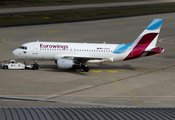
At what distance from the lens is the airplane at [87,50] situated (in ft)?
148

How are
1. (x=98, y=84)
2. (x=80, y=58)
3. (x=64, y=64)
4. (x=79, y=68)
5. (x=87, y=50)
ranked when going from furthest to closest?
1. (x=79, y=68)
2. (x=87, y=50)
3. (x=80, y=58)
4. (x=64, y=64)
5. (x=98, y=84)

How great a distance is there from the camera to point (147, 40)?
152ft

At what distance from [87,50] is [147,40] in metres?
10.7

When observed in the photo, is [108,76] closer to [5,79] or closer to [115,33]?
[5,79]

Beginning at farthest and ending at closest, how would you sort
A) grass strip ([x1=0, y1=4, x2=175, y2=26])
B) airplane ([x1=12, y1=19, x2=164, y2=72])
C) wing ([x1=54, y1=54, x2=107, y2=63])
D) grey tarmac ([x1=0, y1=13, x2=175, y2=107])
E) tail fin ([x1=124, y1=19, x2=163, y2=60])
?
grass strip ([x1=0, y1=4, x2=175, y2=26]), tail fin ([x1=124, y1=19, x2=163, y2=60]), airplane ([x1=12, y1=19, x2=164, y2=72]), wing ([x1=54, y1=54, x2=107, y2=63]), grey tarmac ([x1=0, y1=13, x2=175, y2=107])

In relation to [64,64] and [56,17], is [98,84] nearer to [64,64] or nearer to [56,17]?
[64,64]

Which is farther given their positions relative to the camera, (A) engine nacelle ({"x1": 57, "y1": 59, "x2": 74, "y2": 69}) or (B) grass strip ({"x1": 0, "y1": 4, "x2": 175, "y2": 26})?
(B) grass strip ({"x1": 0, "y1": 4, "x2": 175, "y2": 26})

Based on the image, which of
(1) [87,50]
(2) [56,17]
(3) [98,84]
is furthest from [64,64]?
(2) [56,17]

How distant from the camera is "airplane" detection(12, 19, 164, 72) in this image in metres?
A: 45.0

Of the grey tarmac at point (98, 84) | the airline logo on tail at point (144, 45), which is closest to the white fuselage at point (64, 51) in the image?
the airline logo on tail at point (144, 45)

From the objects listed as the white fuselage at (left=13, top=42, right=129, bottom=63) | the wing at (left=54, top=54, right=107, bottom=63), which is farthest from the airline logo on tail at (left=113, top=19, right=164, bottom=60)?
the wing at (left=54, top=54, right=107, bottom=63)

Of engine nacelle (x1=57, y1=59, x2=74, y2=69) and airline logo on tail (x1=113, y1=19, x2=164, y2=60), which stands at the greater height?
airline logo on tail (x1=113, y1=19, x2=164, y2=60)

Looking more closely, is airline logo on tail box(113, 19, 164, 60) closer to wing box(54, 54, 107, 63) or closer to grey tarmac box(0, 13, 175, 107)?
grey tarmac box(0, 13, 175, 107)

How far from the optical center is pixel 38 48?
148 ft
